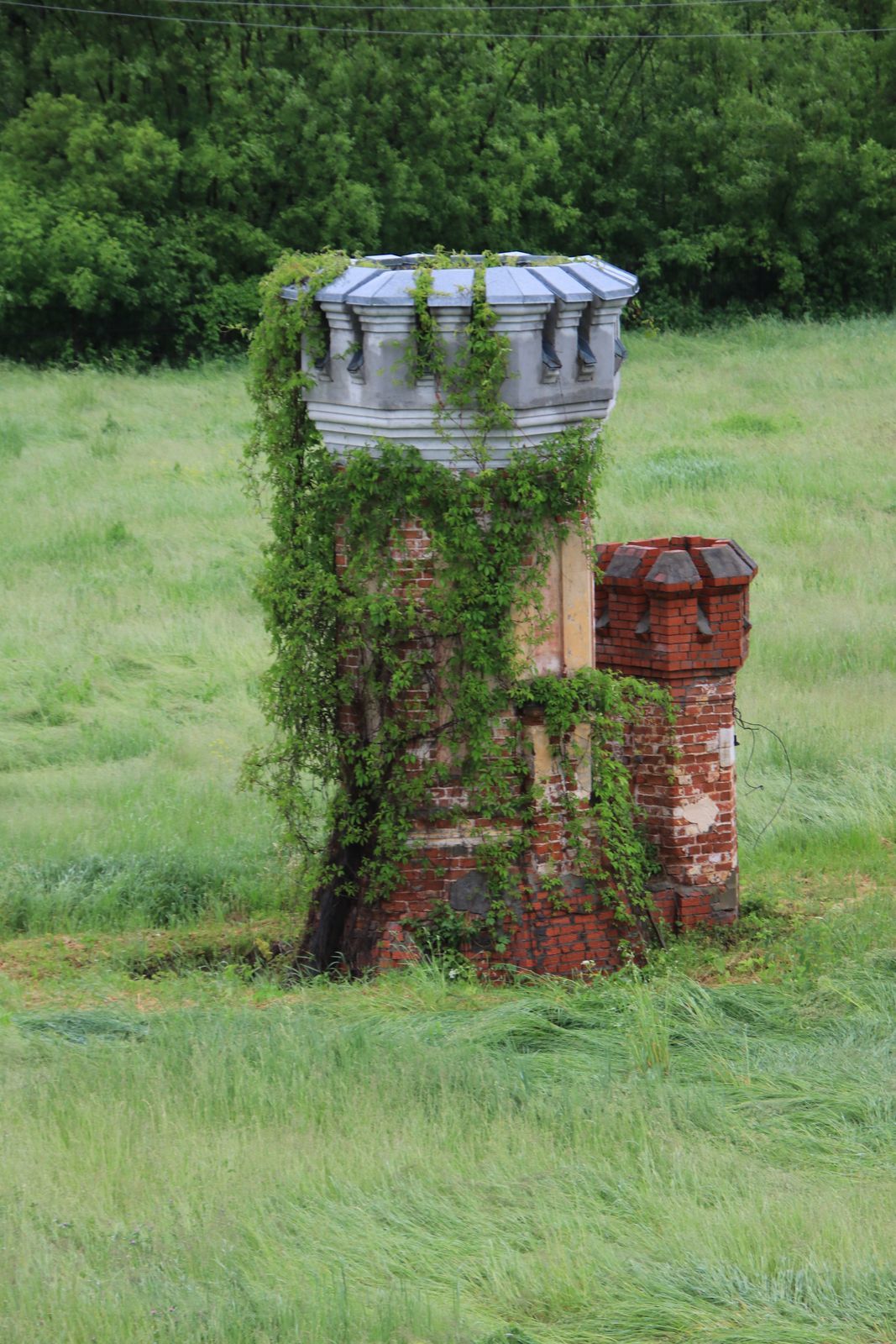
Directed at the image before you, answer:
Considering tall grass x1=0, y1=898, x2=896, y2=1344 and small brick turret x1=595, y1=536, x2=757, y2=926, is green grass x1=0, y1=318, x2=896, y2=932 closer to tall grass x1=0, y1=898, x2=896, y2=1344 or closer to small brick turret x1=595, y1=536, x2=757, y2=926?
small brick turret x1=595, y1=536, x2=757, y2=926

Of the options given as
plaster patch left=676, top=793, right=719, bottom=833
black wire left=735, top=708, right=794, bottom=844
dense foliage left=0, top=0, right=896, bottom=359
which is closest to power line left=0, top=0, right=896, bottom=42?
dense foliage left=0, top=0, right=896, bottom=359

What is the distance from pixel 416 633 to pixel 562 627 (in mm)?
739

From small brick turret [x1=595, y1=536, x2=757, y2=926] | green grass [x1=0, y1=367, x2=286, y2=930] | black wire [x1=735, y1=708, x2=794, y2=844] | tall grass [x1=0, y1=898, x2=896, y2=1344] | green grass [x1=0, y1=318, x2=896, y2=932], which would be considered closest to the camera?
tall grass [x1=0, y1=898, x2=896, y2=1344]

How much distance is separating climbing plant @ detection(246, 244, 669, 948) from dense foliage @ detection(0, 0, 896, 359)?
25.7 meters

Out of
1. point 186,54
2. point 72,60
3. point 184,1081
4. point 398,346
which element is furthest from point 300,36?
point 184,1081

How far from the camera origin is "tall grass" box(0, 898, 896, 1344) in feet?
13.6

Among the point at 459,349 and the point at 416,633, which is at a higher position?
the point at 459,349

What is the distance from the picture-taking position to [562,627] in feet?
25.9

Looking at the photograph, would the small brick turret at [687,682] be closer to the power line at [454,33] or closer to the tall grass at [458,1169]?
the tall grass at [458,1169]

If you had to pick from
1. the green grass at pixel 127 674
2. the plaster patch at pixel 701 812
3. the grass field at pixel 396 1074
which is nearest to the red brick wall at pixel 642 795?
the plaster patch at pixel 701 812

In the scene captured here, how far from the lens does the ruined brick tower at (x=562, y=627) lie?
7344mm

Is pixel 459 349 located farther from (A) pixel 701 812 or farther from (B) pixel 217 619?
(B) pixel 217 619

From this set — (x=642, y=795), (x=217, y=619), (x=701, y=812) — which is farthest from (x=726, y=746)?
(x=217, y=619)

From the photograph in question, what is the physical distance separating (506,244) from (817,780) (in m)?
28.9
